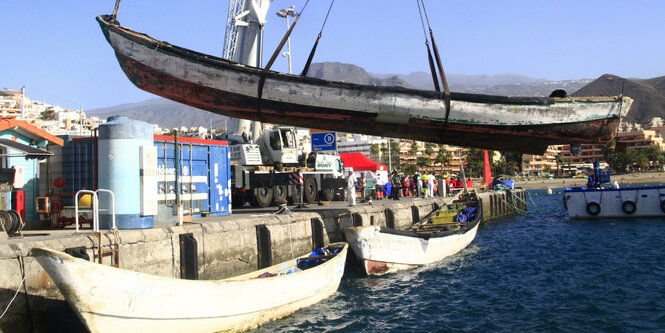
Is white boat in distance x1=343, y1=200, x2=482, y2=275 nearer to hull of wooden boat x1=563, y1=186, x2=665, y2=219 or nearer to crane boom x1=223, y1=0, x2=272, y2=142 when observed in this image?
crane boom x1=223, y1=0, x2=272, y2=142

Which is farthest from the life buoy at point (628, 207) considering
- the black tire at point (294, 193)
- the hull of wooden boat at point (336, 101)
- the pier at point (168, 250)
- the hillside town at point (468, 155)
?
the hillside town at point (468, 155)

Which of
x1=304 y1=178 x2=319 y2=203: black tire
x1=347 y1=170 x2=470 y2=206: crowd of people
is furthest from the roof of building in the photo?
x1=347 y1=170 x2=470 y2=206: crowd of people

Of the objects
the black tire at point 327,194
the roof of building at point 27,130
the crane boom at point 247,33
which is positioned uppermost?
the crane boom at point 247,33

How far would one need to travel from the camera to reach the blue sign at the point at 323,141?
31531 mm

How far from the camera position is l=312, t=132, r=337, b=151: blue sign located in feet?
103

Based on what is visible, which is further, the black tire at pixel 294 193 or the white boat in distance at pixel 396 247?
the black tire at pixel 294 193

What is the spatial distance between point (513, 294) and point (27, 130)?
13.4 m

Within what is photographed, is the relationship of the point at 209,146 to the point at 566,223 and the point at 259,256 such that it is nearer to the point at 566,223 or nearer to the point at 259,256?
the point at 259,256

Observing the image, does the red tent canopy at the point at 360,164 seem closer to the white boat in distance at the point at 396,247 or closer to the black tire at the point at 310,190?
the black tire at the point at 310,190

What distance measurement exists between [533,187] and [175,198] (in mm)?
100981

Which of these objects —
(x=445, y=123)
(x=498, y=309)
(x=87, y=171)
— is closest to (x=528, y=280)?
(x=498, y=309)

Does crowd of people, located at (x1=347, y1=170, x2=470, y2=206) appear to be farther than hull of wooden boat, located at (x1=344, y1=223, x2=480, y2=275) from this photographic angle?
Yes

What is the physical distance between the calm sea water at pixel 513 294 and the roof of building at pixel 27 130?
818cm

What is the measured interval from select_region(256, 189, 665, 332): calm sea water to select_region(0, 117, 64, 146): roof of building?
8.18 metres
